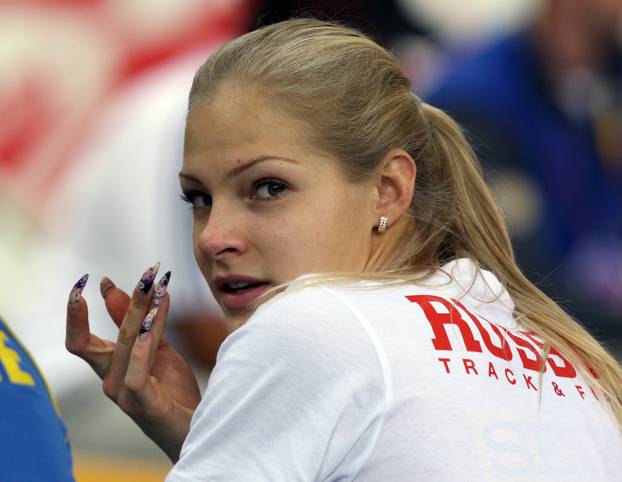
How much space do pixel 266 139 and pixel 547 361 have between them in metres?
0.49

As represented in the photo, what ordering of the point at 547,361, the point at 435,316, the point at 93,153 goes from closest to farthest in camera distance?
the point at 435,316 → the point at 547,361 → the point at 93,153

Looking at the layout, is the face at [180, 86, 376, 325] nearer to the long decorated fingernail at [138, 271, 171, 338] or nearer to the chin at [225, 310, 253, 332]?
the chin at [225, 310, 253, 332]

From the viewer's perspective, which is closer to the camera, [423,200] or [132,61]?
[423,200]

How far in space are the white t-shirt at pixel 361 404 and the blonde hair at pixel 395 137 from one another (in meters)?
0.17

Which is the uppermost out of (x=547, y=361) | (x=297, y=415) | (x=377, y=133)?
(x=377, y=133)

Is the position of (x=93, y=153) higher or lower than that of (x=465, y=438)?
higher

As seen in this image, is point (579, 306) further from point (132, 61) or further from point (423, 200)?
point (423, 200)

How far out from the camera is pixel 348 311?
138 centimetres

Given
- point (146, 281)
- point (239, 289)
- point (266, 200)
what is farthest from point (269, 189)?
point (146, 281)

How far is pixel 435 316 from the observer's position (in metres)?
1.46

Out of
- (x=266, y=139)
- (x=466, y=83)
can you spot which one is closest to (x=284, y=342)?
(x=266, y=139)

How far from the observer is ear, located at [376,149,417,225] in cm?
176

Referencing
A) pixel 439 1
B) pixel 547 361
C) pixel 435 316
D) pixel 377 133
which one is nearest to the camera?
pixel 435 316

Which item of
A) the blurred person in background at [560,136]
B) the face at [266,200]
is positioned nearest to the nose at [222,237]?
the face at [266,200]
